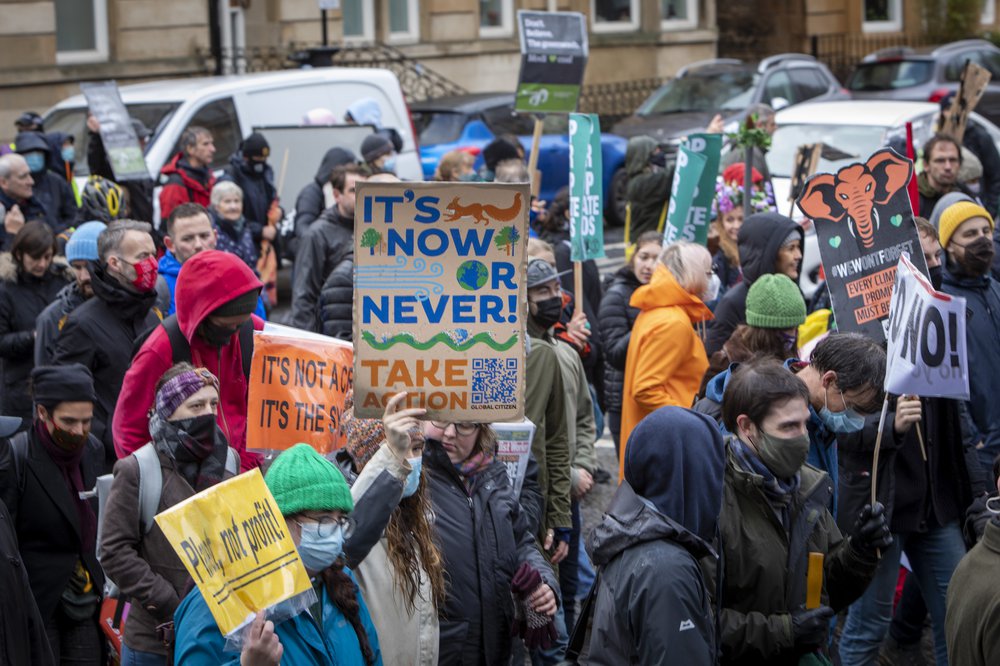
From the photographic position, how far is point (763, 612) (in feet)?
13.7

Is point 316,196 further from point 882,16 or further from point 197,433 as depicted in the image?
point 882,16

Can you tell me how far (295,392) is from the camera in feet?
16.7

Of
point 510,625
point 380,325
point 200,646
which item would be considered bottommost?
point 510,625

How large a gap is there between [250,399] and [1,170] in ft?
17.1

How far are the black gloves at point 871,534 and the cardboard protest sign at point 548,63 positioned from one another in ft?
20.0

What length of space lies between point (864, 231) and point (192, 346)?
2734 millimetres

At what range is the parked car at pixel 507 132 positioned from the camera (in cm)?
1747

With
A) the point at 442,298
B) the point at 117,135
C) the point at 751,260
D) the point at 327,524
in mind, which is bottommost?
the point at 327,524

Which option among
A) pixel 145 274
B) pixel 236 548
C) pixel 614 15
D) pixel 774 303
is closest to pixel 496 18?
pixel 614 15

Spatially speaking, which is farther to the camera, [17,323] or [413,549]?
[17,323]

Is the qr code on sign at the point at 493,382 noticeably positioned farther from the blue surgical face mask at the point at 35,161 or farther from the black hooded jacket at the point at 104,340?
the blue surgical face mask at the point at 35,161

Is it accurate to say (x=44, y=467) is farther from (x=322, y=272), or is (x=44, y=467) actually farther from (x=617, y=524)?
(x=322, y=272)

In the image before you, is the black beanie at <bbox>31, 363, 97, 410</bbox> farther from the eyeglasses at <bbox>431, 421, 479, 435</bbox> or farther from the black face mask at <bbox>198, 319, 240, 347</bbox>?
the eyeglasses at <bbox>431, 421, 479, 435</bbox>

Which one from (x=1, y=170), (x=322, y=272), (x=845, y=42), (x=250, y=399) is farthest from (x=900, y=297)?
(x=845, y=42)
